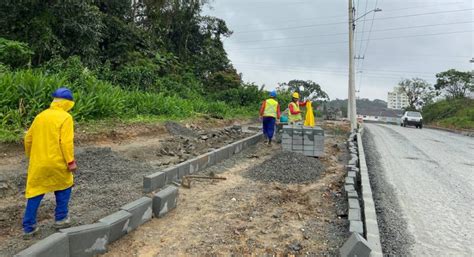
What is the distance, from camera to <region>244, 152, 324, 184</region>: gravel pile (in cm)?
653

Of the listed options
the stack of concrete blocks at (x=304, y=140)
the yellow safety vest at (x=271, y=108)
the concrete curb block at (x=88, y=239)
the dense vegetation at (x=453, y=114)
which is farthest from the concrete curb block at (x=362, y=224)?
the dense vegetation at (x=453, y=114)

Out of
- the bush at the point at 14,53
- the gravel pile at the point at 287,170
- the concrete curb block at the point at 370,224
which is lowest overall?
the concrete curb block at the point at 370,224

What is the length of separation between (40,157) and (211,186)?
299 centimetres

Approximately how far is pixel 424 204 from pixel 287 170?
2.42 meters

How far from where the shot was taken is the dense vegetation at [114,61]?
8.35 meters

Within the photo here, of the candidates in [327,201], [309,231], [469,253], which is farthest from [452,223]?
[309,231]

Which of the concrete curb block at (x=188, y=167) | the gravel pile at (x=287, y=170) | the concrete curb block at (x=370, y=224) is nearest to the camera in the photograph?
the concrete curb block at (x=370, y=224)

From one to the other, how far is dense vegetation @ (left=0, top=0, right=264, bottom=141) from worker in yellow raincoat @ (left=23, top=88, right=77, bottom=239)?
134 inches

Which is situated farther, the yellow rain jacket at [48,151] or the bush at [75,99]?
the bush at [75,99]

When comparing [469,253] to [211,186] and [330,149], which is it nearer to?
[211,186]

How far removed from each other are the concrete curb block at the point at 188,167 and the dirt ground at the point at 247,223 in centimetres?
37

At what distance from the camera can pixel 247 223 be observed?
4234 millimetres

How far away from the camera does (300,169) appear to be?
709cm

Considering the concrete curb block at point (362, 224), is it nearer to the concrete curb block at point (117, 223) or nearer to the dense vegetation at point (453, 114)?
the concrete curb block at point (117, 223)
